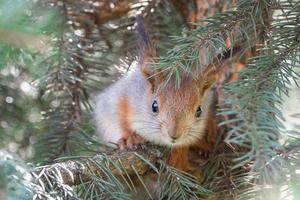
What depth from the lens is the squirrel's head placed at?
166 cm

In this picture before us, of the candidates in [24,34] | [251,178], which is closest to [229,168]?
[251,178]

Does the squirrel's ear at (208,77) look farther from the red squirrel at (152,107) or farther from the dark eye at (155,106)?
the dark eye at (155,106)

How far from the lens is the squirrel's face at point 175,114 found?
1.65 meters

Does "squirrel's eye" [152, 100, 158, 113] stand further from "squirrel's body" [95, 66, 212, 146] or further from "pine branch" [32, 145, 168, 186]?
"pine branch" [32, 145, 168, 186]

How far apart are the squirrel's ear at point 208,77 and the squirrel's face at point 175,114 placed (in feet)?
0.04

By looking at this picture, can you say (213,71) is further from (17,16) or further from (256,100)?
(17,16)

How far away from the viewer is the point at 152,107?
5.83 feet

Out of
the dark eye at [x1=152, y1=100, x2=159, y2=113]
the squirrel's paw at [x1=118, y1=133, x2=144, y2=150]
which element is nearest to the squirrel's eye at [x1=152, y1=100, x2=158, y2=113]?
the dark eye at [x1=152, y1=100, x2=159, y2=113]

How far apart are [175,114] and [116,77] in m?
0.42

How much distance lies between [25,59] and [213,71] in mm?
526

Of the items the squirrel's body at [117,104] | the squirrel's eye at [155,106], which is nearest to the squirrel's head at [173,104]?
the squirrel's eye at [155,106]

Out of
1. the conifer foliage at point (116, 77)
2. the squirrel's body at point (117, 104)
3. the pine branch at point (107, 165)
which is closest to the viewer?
the conifer foliage at point (116, 77)

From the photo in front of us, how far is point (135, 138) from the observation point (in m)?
1.86

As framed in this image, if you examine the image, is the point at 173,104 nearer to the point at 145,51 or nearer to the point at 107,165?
the point at 145,51
